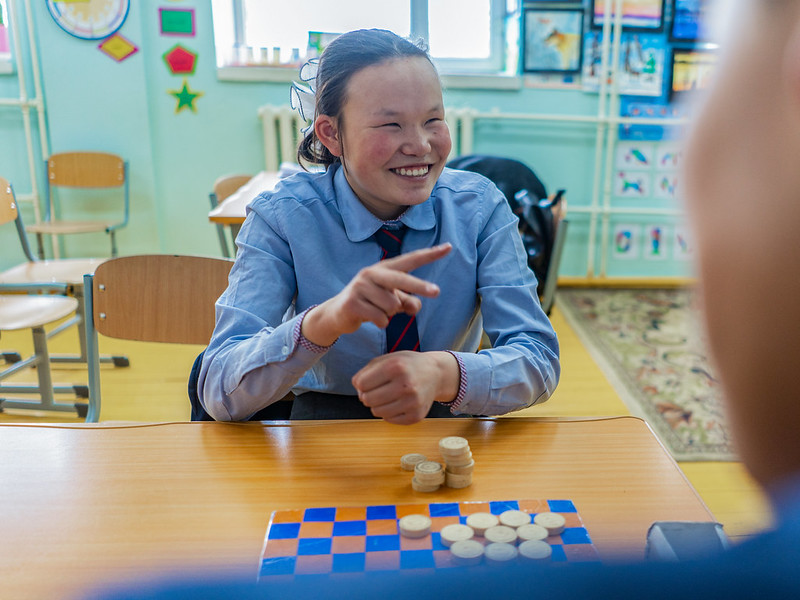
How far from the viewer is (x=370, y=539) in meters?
0.69

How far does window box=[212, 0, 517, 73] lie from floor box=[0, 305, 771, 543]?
170 cm

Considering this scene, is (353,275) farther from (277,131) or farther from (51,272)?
(277,131)

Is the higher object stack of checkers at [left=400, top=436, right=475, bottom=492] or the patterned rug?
stack of checkers at [left=400, top=436, right=475, bottom=492]

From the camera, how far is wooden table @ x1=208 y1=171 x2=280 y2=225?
2229mm

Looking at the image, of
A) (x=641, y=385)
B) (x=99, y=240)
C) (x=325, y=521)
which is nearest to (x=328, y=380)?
(x=325, y=521)

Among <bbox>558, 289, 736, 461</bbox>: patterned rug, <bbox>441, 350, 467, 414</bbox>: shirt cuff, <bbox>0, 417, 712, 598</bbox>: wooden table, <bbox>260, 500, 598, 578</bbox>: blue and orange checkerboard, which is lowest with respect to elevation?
<bbox>558, 289, 736, 461</bbox>: patterned rug

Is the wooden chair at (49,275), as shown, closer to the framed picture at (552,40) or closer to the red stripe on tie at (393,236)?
the red stripe on tie at (393,236)

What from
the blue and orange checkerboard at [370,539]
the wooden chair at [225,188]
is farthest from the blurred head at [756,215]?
the wooden chair at [225,188]

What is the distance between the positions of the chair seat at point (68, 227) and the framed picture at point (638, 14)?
2.95 meters

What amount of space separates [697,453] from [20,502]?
6.70ft

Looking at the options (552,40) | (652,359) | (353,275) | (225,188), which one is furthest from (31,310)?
(552,40)

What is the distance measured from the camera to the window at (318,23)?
12.6 ft

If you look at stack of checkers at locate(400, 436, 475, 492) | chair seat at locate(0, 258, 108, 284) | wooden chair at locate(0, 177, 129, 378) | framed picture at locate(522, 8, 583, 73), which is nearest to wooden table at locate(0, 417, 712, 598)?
stack of checkers at locate(400, 436, 475, 492)

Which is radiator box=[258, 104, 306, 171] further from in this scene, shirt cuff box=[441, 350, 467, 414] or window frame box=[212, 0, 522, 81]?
shirt cuff box=[441, 350, 467, 414]
